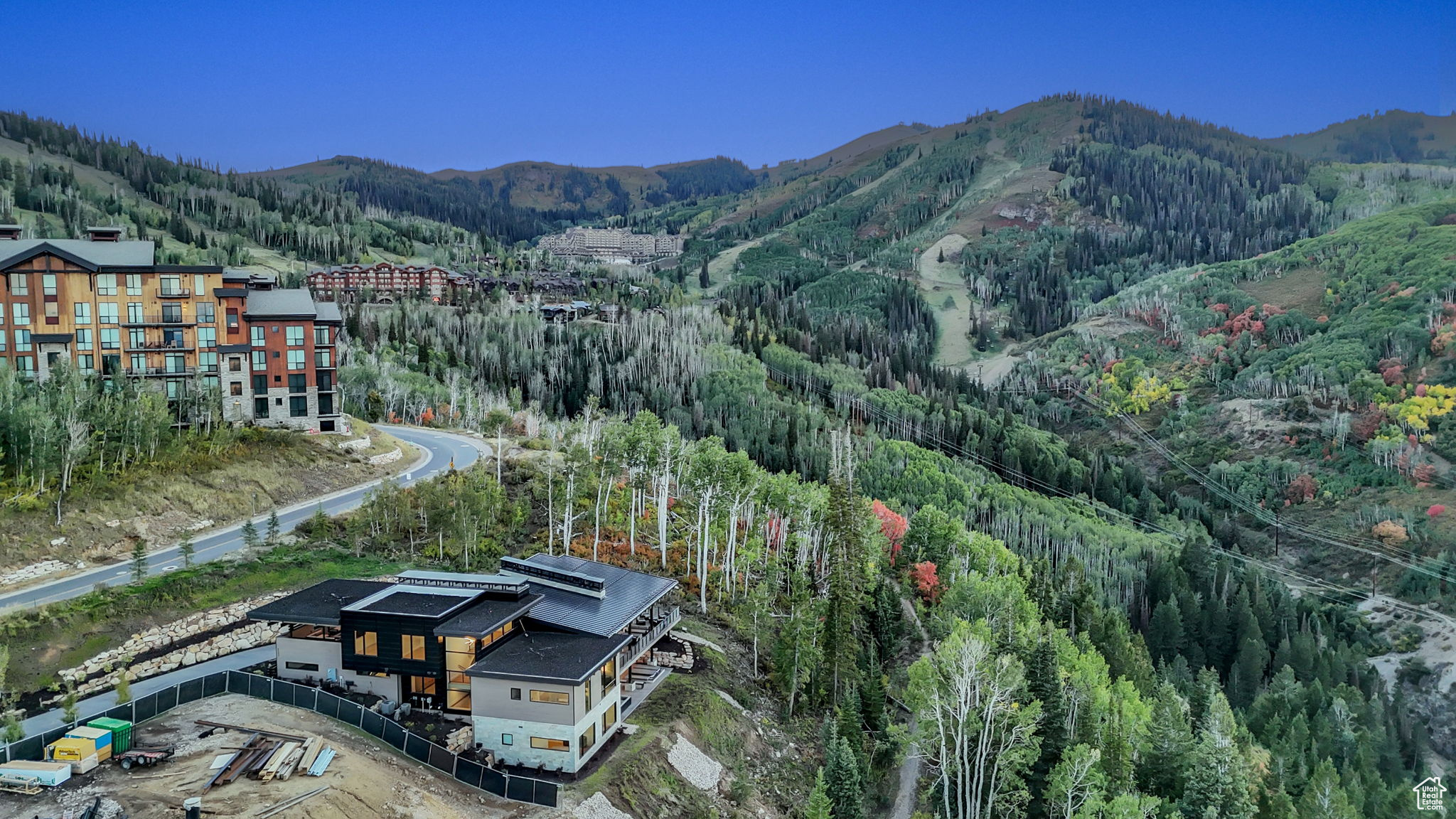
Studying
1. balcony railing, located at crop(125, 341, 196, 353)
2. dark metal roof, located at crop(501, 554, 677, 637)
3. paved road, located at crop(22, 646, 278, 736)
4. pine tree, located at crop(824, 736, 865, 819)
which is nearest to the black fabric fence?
paved road, located at crop(22, 646, 278, 736)

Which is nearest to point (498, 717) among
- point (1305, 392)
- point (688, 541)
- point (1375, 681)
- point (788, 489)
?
point (688, 541)

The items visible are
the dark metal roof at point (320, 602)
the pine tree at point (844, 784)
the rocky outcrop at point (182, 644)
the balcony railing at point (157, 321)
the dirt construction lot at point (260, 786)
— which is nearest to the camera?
the dirt construction lot at point (260, 786)

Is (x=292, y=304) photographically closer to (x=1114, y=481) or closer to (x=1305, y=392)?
(x=1114, y=481)

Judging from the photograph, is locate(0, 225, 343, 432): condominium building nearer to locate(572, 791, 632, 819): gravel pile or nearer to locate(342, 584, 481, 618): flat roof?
locate(342, 584, 481, 618): flat roof

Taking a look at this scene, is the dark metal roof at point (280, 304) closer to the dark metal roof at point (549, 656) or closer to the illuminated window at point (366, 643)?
the illuminated window at point (366, 643)

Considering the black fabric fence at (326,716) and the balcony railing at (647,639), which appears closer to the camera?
the black fabric fence at (326,716)

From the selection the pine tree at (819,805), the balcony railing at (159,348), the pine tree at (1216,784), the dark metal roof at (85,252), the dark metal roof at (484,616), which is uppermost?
the dark metal roof at (85,252)

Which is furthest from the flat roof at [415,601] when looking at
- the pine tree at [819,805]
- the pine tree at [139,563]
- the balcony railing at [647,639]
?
the pine tree at [819,805]
